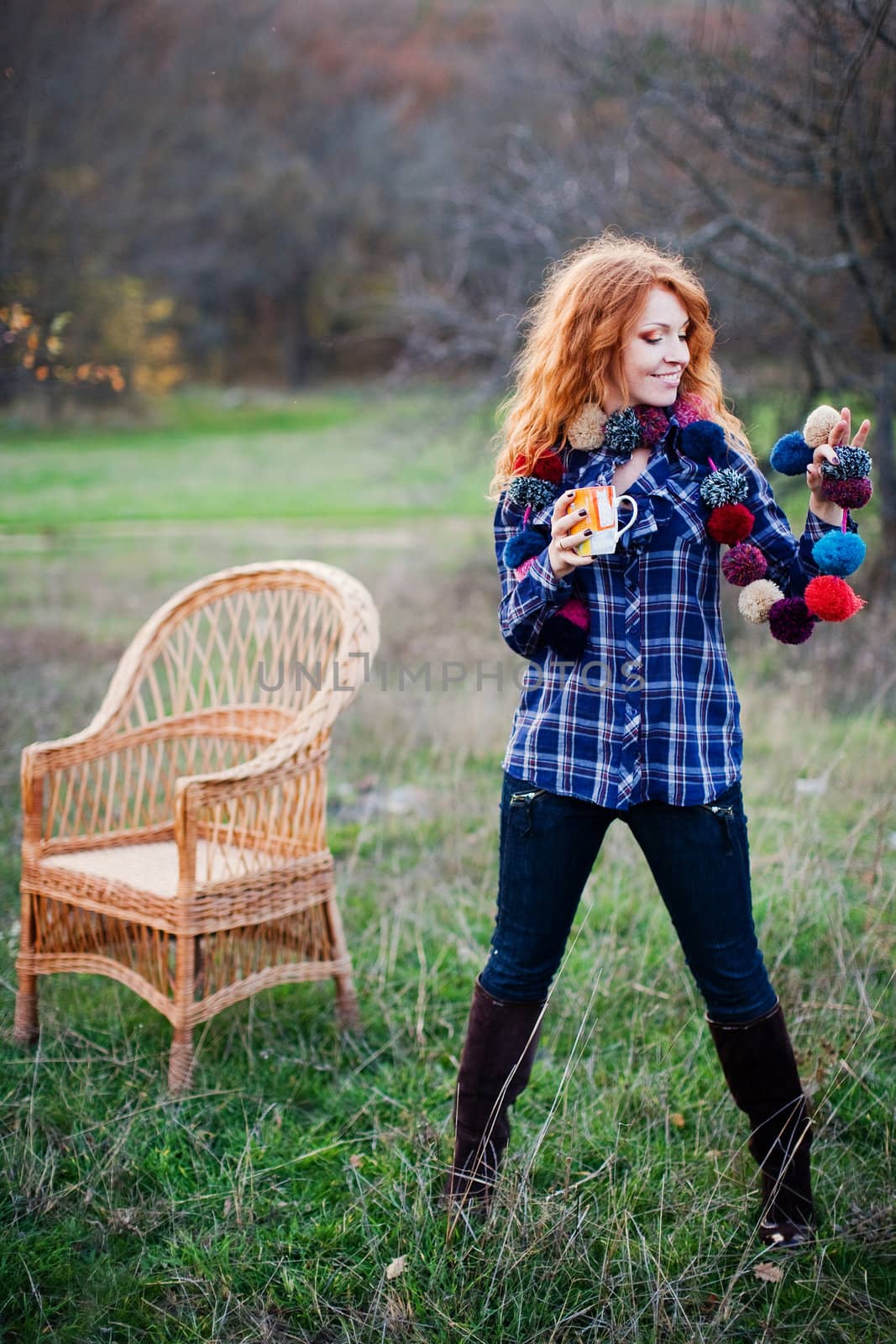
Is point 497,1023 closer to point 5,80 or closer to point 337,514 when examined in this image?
point 5,80

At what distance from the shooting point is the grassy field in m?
1.81

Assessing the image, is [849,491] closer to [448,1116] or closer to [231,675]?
[448,1116]

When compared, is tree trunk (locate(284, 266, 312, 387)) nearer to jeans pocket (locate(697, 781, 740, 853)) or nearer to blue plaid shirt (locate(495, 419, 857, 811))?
blue plaid shirt (locate(495, 419, 857, 811))

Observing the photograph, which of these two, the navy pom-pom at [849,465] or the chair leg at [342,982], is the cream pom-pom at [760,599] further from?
the chair leg at [342,982]

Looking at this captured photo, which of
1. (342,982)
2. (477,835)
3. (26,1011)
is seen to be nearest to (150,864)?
(26,1011)

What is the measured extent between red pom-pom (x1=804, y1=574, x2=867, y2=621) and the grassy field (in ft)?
2.62

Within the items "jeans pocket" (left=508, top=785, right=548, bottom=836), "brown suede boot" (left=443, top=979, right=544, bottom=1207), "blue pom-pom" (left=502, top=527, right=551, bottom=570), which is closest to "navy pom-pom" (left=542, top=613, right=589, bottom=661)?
"blue pom-pom" (left=502, top=527, right=551, bottom=570)

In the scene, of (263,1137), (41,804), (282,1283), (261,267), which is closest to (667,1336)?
(282,1283)

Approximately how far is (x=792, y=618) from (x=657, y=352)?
50cm

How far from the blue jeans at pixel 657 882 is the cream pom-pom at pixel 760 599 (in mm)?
292

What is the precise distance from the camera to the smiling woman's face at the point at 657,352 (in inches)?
70.6

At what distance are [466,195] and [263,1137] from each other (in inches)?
229

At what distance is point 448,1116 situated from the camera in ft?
7.84

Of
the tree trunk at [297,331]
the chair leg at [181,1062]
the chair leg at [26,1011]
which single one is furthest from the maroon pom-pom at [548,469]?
the tree trunk at [297,331]
